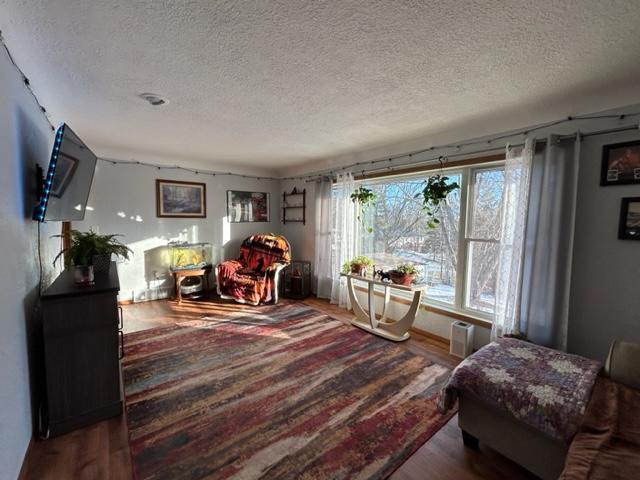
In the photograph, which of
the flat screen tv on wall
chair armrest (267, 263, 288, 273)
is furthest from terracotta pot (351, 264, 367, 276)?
the flat screen tv on wall

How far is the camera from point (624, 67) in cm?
173

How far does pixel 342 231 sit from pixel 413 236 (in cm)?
109

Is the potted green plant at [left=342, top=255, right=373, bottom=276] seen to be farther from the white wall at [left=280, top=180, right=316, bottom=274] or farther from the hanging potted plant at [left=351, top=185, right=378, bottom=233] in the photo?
the white wall at [left=280, top=180, right=316, bottom=274]

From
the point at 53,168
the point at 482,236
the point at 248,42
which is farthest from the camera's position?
the point at 482,236

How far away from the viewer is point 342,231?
4.27m

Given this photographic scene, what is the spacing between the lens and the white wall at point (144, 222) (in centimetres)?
404

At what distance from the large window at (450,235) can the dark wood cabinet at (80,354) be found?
3112mm

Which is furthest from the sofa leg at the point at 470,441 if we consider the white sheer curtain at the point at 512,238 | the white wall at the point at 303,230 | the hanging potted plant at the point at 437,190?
the white wall at the point at 303,230

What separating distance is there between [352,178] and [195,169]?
105 inches

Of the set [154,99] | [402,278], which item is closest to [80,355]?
[154,99]

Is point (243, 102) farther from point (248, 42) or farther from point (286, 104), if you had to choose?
point (248, 42)

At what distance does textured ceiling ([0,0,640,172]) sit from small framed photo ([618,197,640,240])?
2.63 ft

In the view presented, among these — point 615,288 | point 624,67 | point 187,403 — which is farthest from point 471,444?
point 624,67

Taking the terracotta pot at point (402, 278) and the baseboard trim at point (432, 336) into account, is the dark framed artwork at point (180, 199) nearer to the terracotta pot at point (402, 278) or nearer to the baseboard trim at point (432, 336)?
the terracotta pot at point (402, 278)
